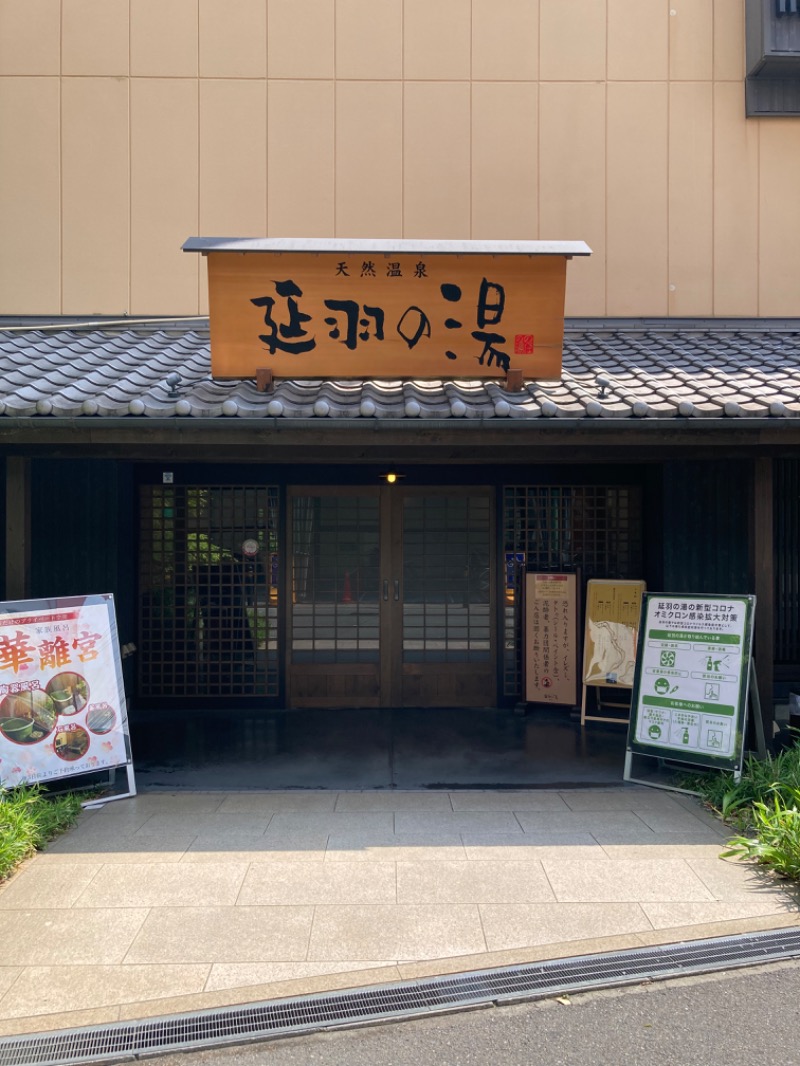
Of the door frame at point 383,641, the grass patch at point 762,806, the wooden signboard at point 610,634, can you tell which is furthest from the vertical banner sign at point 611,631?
the grass patch at point 762,806

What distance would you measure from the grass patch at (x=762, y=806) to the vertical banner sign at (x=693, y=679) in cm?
21

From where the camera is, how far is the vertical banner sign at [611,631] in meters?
8.17

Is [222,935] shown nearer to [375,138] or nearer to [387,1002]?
[387,1002]

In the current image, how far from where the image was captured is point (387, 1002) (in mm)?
3621

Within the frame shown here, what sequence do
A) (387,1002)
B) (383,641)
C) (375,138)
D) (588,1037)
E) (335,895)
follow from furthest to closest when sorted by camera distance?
(383,641) < (375,138) < (335,895) < (387,1002) < (588,1037)

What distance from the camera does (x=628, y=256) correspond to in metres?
8.99

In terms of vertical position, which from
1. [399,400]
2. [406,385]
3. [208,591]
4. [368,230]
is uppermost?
[368,230]

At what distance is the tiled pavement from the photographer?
3822 millimetres

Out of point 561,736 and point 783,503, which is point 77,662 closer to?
point 561,736

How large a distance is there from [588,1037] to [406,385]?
4.91 metres

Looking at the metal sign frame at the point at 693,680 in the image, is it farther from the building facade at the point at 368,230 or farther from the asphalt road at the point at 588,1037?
the asphalt road at the point at 588,1037

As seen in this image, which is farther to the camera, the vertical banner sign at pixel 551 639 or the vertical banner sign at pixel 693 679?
the vertical banner sign at pixel 551 639

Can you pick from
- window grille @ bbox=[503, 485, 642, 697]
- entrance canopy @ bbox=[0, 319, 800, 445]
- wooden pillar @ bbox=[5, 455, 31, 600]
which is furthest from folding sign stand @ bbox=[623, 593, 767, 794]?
wooden pillar @ bbox=[5, 455, 31, 600]

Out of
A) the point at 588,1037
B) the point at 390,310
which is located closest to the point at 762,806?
the point at 588,1037
